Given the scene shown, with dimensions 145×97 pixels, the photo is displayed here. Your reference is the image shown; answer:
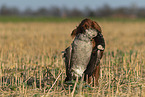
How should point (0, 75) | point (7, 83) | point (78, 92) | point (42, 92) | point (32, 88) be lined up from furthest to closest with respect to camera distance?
1. point (0, 75)
2. point (7, 83)
3. point (32, 88)
4. point (42, 92)
5. point (78, 92)

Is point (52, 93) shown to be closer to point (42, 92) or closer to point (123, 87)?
point (42, 92)

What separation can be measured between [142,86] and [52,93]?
1937 millimetres

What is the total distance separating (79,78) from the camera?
509 cm

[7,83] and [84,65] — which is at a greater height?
[84,65]

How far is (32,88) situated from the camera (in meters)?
5.06

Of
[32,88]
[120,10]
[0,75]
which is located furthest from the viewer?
[120,10]

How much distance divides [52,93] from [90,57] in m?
1.13

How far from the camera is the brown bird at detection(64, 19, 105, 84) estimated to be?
4914 mm

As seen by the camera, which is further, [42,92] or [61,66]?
[61,66]

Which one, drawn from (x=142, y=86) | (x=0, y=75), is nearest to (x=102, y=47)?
(x=142, y=86)

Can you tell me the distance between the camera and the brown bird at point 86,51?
4.91 m

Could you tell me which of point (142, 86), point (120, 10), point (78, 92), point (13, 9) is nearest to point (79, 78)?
point (78, 92)

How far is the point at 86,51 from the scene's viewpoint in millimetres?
4961

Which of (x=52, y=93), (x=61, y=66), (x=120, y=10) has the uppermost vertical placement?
(x=120, y=10)
